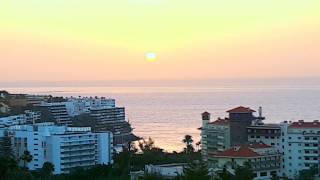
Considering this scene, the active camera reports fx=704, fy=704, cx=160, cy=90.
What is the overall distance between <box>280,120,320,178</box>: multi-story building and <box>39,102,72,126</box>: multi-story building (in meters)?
29.6

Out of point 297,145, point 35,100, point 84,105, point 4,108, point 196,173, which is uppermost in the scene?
point 35,100

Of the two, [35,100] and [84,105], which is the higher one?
[35,100]

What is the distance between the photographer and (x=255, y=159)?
84.7 ft

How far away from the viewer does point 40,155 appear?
34.5 metres

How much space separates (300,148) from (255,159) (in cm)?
358

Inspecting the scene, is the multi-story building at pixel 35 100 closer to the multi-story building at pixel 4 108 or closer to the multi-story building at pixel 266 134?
the multi-story building at pixel 4 108

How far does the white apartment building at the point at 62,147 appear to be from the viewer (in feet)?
112

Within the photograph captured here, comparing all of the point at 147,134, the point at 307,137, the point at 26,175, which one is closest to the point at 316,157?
the point at 307,137

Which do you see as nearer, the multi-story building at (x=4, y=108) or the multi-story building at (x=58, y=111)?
the multi-story building at (x=58, y=111)

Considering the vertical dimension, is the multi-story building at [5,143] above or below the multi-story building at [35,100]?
below

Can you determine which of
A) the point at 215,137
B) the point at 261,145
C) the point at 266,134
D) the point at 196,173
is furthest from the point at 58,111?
the point at 196,173

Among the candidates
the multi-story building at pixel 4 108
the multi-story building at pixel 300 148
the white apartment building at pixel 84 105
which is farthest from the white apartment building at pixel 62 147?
the white apartment building at pixel 84 105

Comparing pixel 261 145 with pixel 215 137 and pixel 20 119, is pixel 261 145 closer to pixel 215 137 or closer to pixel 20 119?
pixel 215 137

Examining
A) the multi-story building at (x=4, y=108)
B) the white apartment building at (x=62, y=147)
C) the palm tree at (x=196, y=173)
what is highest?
the multi-story building at (x=4, y=108)
